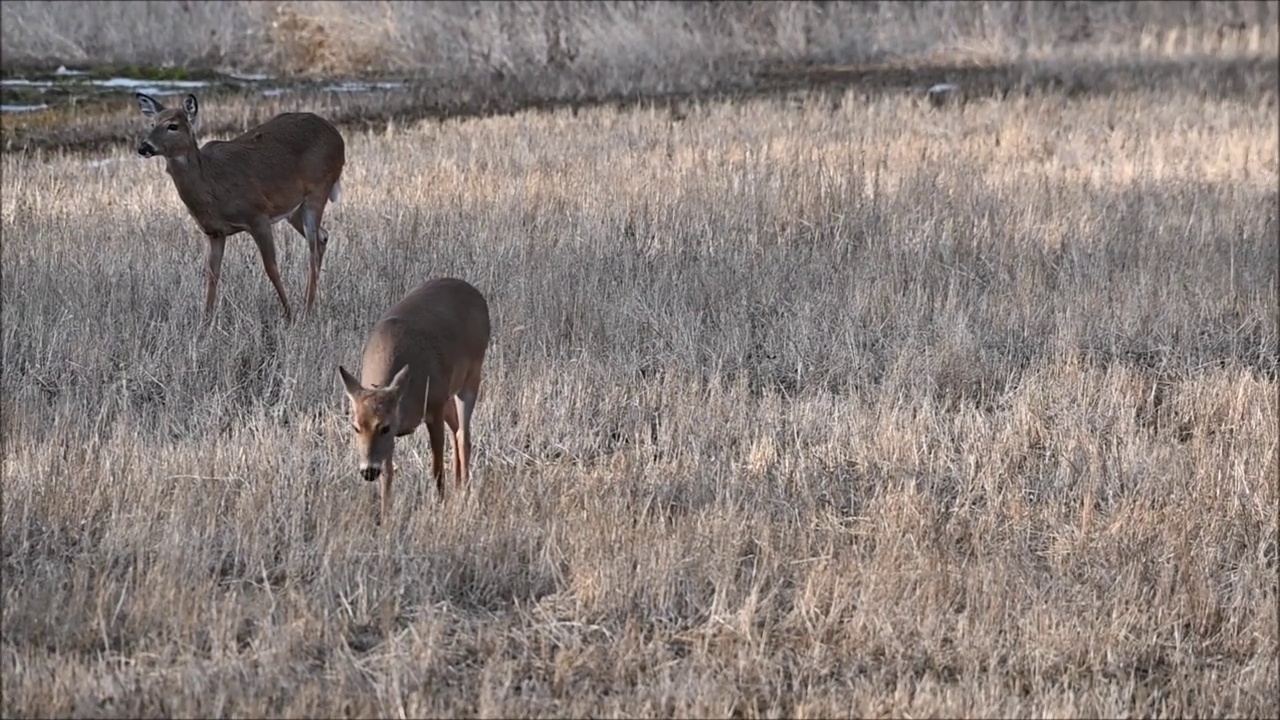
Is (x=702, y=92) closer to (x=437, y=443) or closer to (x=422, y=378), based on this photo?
(x=437, y=443)

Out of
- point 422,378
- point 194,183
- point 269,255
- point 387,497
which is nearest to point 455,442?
point 387,497

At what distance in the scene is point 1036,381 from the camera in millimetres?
8445

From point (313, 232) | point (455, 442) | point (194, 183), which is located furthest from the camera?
point (313, 232)

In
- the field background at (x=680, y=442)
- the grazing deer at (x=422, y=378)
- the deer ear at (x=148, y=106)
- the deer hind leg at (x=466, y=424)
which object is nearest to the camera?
the field background at (x=680, y=442)

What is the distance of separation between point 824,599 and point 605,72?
55.4ft

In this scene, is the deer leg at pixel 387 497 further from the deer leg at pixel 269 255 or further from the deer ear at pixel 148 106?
the deer ear at pixel 148 106

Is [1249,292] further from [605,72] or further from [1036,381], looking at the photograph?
[605,72]

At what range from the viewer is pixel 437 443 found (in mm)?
6145

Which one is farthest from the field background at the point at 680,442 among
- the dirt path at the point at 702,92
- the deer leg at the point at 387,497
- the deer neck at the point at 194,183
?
the dirt path at the point at 702,92

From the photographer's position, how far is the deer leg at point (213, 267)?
8.97 metres

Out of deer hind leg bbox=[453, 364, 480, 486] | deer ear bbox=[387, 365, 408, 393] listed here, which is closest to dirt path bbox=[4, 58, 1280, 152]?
deer hind leg bbox=[453, 364, 480, 486]

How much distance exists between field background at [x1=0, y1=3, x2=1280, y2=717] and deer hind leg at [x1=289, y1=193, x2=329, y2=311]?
19 cm

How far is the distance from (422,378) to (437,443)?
322 mm

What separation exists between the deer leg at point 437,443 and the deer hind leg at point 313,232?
3163 mm
